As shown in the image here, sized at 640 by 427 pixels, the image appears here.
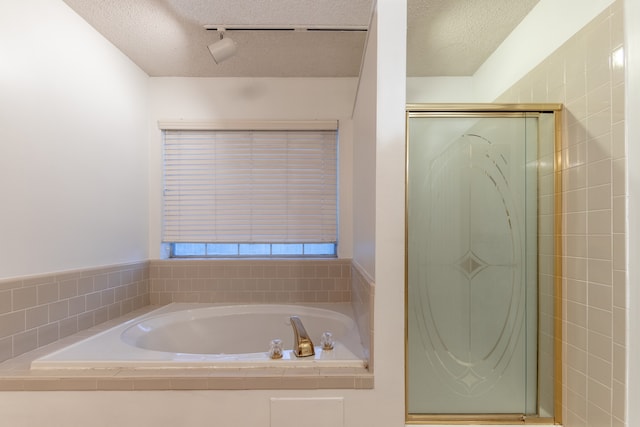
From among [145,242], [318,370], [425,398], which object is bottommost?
[425,398]

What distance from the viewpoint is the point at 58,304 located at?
5.16 feet

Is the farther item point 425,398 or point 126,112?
point 126,112

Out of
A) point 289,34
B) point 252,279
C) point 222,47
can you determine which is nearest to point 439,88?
point 289,34

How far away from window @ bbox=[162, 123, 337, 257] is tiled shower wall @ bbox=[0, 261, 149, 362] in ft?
1.73

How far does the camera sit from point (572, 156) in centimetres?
128

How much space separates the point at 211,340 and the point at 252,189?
1.07 m

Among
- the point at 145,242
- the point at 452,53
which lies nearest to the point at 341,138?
the point at 452,53

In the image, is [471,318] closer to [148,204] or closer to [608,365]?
[608,365]

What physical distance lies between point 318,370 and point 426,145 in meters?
1.00

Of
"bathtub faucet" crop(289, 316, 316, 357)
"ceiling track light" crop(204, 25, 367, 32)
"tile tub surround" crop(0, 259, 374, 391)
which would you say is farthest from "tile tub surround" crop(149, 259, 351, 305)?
"ceiling track light" crop(204, 25, 367, 32)

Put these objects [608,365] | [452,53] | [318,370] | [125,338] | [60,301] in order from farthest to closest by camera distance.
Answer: [452,53] < [125,338] < [60,301] < [318,370] < [608,365]

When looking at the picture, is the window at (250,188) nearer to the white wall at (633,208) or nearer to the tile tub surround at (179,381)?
the tile tub surround at (179,381)

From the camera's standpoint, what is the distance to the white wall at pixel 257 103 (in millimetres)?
2406

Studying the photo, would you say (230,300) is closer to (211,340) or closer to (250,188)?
(211,340)
